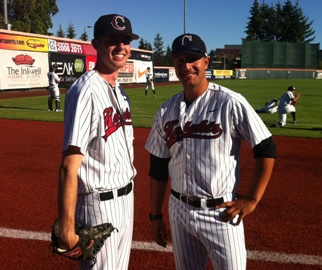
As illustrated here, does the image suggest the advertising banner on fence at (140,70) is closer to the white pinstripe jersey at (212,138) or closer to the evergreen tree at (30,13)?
the evergreen tree at (30,13)

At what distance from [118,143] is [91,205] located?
1.46 ft

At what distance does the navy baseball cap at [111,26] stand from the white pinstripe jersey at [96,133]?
29 cm

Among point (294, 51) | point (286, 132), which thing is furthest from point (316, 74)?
point (286, 132)

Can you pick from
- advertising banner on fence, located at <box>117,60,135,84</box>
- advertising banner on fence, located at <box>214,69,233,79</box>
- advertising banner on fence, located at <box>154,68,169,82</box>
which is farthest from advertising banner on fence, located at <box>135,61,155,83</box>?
advertising banner on fence, located at <box>214,69,233,79</box>

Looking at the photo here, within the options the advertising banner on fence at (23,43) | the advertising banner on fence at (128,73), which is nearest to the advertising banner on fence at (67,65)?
the advertising banner on fence at (23,43)

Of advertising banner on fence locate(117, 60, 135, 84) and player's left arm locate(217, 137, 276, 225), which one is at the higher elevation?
advertising banner on fence locate(117, 60, 135, 84)

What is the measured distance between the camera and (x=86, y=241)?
7.46ft

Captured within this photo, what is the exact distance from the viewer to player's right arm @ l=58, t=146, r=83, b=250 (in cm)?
210

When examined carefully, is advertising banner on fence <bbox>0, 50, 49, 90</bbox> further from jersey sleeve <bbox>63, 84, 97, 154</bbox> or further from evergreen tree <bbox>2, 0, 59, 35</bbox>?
evergreen tree <bbox>2, 0, 59, 35</bbox>

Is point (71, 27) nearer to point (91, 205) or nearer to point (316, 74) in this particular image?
point (316, 74)

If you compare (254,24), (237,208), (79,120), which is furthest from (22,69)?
(254,24)

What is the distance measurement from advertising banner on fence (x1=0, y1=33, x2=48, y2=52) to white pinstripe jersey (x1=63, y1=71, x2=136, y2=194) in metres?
25.3

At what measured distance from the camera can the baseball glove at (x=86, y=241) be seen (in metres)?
2.19

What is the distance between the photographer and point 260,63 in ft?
243
